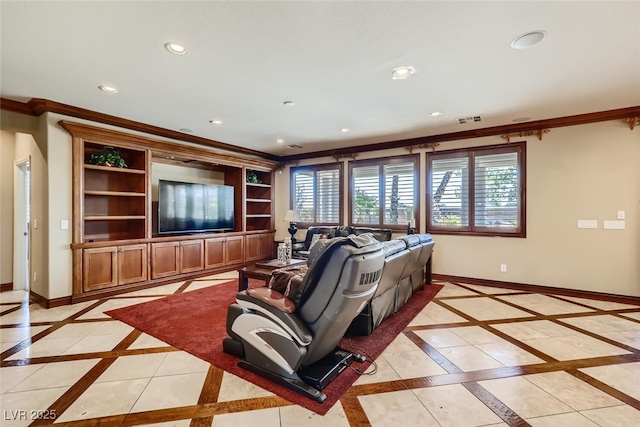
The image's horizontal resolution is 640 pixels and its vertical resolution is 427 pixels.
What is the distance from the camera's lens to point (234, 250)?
20.4 feet

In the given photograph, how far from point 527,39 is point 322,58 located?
1.66 meters

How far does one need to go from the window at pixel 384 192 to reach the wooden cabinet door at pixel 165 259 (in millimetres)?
3481

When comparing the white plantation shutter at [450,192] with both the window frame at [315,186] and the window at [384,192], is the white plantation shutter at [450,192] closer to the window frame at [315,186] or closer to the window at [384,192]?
the window at [384,192]

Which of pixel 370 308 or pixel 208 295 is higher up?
pixel 370 308

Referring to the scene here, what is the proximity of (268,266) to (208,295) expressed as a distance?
124 cm

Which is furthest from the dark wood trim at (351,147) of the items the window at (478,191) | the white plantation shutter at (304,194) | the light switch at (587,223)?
the light switch at (587,223)

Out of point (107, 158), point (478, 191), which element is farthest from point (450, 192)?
point (107, 158)

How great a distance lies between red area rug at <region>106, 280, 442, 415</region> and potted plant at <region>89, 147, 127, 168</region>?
2219 millimetres

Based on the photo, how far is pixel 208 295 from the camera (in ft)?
14.3

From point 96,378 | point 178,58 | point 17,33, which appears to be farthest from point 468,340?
point 17,33

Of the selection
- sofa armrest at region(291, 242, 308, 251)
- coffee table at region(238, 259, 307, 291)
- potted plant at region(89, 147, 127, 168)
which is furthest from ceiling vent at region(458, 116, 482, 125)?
potted plant at region(89, 147, 127, 168)

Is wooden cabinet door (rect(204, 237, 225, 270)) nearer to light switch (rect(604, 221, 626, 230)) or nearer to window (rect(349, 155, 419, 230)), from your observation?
window (rect(349, 155, 419, 230))

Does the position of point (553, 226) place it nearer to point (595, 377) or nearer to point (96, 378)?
point (595, 377)

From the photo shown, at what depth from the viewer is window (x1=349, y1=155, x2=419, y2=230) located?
223 inches
